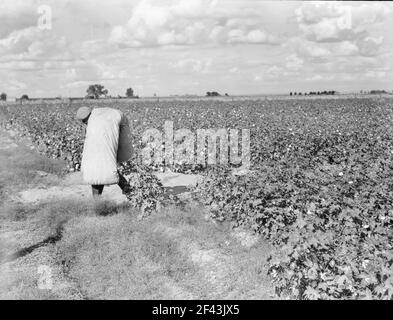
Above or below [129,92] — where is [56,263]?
below

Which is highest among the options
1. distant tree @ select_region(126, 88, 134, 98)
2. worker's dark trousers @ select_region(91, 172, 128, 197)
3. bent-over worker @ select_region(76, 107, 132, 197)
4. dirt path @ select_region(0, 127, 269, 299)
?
distant tree @ select_region(126, 88, 134, 98)

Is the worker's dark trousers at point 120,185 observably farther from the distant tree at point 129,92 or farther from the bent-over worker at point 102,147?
the distant tree at point 129,92

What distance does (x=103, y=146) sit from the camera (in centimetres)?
692

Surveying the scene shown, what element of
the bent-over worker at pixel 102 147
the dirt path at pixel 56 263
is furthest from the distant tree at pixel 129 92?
the bent-over worker at pixel 102 147

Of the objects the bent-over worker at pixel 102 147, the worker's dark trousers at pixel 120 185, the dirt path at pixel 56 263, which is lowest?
the dirt path at pixel 56 263

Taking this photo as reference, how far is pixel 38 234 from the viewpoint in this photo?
641 centimetres

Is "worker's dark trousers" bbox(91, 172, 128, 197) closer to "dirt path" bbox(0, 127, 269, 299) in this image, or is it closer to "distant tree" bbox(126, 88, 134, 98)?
"dirt path" bbox(0, 127, 269, 299)

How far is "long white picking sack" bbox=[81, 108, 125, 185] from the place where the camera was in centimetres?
692

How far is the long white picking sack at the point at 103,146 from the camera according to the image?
6.92m

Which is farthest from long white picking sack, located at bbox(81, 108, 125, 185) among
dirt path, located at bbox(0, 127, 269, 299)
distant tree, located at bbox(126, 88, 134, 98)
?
distant tree, located at bbox(126, 88, 134, 98)

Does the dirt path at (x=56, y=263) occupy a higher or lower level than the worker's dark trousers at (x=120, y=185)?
lower

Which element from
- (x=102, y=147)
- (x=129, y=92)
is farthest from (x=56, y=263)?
(x=129, y=92)

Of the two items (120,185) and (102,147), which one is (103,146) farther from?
(120,185)
